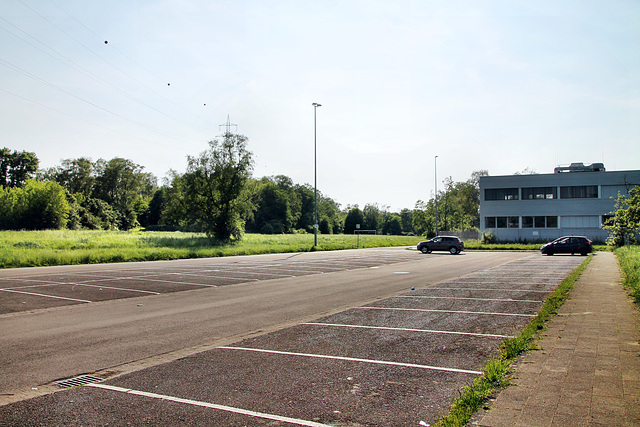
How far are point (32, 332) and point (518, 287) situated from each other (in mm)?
13369

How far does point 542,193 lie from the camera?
62.2 metres

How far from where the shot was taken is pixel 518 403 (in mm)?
4516

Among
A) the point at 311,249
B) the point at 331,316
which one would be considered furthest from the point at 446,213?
the point at 331,316

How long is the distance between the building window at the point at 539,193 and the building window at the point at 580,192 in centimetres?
93

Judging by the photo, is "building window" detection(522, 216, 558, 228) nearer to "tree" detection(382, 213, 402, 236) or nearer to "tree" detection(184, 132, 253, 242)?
"tree" detection(184, 132, 253, 242)

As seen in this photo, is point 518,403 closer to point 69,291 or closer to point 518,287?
point 518,287

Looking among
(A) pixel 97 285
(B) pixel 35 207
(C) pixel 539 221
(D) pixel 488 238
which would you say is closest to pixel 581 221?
(C) pixel 539 221

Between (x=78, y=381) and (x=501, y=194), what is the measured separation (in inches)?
2557

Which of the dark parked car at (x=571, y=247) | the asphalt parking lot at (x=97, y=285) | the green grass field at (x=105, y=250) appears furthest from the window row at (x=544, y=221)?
the asphalt parking lot at (x=97, y=285)

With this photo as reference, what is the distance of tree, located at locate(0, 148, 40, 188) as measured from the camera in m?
91.5

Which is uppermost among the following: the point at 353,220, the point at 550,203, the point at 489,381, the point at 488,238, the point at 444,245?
the point at 550,203

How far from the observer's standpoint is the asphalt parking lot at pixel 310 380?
14.7ft

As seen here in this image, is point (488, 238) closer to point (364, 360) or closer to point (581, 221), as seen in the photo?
point (581, 221)

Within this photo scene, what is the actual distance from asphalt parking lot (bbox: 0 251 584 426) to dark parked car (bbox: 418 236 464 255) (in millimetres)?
33879
